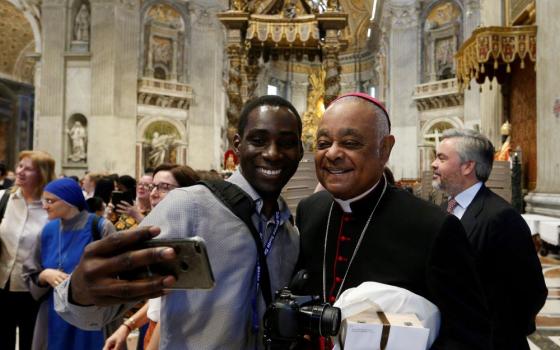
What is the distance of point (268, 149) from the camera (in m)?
1.71

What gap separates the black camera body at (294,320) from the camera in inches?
51.3

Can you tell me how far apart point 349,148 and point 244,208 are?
16.0 inches

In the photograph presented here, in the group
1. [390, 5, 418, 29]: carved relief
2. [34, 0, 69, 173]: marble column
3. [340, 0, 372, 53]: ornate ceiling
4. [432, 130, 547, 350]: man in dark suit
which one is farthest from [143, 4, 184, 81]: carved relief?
[432, 130, 547, 350]: man in dark suit

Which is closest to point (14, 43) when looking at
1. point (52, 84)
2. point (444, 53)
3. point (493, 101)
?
point (52, 84)

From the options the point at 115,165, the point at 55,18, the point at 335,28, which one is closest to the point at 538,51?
the point at 335,28

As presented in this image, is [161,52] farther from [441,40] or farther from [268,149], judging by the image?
[268,149]

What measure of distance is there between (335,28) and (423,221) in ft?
37.8

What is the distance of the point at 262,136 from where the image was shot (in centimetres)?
173

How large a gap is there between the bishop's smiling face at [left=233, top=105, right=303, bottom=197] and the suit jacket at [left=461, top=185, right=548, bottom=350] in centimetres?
139

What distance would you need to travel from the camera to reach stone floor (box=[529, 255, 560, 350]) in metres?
4.29

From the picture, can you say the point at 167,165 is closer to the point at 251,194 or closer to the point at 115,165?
the point at 251,194

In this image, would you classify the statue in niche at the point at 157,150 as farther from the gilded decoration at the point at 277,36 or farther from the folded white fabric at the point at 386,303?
the folded white fabric at the point at 386,303

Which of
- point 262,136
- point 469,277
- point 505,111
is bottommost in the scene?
point 469,277

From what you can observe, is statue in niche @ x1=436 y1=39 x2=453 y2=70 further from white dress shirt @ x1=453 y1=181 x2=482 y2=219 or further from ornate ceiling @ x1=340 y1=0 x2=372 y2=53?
white dress shirt @ x1=453 y1=181 x2=482 y2=219
